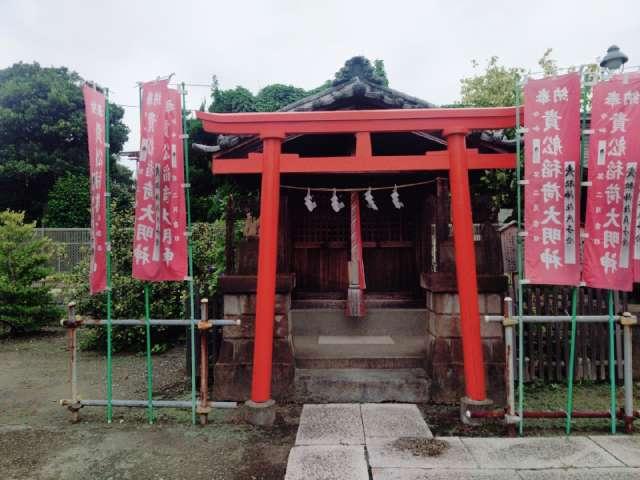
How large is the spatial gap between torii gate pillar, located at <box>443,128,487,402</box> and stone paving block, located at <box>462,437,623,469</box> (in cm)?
75

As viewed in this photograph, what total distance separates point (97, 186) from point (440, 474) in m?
5.34

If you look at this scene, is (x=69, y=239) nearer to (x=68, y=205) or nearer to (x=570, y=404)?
(x=68, y=205)

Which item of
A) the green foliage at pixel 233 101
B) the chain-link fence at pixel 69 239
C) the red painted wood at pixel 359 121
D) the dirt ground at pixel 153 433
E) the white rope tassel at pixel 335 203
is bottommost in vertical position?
the dirt ground at pixel 153 433

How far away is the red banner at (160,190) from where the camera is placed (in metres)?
5.82

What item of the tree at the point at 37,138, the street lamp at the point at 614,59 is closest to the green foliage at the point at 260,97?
the tree at the point at 37,138

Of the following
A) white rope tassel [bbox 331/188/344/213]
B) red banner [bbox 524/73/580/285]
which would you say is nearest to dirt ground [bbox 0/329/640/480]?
red banner [bbox 524/73/580/285]

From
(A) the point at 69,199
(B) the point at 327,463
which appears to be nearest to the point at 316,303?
(B) the point at 327,463

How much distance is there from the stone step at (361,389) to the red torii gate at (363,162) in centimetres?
96

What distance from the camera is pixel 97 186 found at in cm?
588

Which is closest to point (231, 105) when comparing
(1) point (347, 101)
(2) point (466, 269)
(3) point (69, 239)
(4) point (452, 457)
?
(3) point (69, 239)

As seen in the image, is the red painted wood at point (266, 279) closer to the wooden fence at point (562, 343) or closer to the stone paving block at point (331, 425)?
the stone paving block at point (331, 425)

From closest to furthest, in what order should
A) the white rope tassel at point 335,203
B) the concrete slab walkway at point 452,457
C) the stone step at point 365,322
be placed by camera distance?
the concrete slab walkway at point 452,457
the white rope tassel at point 335,203
the stone step at point 365,322

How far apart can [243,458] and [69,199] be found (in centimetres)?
2472

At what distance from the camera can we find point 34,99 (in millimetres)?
27438
